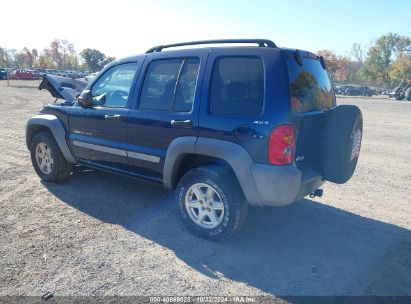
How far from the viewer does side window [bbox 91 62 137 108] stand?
4.38m

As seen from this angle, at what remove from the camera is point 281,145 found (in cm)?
320

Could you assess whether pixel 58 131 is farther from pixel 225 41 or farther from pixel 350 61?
pixel 350 61

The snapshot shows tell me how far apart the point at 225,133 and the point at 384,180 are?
13.0 feet

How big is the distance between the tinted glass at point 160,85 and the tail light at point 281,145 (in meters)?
1.29

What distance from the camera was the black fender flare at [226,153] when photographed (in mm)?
3324

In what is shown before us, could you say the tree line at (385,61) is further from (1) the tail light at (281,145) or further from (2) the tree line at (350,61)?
(1) the tail light at (281,145)

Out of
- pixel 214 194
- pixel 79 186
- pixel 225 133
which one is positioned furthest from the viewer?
pixel 79 186

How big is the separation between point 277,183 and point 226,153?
569 mm

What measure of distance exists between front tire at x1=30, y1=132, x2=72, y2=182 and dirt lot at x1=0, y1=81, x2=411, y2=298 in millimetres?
183

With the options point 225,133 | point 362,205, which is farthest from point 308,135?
point 362,205

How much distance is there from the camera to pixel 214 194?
3666 mm

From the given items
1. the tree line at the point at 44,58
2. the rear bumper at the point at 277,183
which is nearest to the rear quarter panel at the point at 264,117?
the rear bumper at the point at 277,183

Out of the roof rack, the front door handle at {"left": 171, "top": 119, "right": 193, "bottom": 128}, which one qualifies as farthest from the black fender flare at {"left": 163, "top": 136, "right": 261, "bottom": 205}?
the roof rack

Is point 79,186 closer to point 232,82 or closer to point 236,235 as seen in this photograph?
point 236,235
